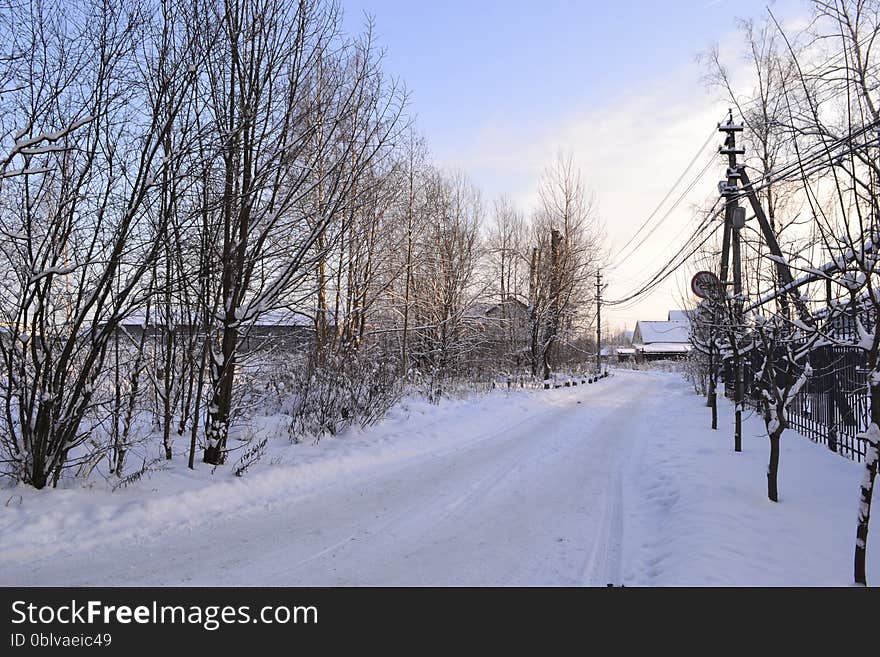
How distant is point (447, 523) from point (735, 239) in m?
9.00

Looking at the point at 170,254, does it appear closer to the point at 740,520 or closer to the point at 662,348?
the point at 740,520

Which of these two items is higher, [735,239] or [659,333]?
[735,239]

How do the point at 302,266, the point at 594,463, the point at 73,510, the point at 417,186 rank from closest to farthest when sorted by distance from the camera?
the point at 73,510 < the point at 302,266 < the point at 594,463 < the point at 417,186

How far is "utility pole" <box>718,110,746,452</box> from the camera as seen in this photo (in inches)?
371

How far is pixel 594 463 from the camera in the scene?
32.7 ft

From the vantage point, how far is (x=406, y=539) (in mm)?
5492

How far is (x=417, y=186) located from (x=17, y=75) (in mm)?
14984

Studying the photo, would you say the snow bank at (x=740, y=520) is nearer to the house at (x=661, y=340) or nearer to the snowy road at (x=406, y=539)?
the snowy road at (x=406, y=539)

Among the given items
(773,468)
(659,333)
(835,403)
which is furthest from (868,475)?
(659,333)

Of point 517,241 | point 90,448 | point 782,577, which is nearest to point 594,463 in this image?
point 782,577

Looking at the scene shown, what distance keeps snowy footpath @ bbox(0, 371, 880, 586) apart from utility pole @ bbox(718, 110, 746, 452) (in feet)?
3.57

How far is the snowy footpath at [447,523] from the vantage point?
4.58 meters
